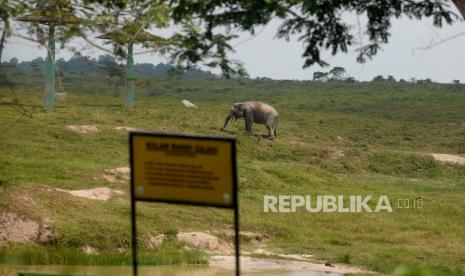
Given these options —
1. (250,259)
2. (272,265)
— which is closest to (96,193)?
(250,259)

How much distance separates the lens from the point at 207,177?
23.2 ft

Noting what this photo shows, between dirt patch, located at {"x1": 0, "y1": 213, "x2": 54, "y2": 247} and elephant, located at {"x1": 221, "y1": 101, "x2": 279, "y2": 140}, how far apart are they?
2003 cm

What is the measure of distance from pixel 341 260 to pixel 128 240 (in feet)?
10.3

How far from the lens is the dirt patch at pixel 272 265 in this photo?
13617mm

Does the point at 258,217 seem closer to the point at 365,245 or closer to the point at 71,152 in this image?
the point at 365,245

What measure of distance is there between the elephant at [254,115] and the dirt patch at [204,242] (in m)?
18.5

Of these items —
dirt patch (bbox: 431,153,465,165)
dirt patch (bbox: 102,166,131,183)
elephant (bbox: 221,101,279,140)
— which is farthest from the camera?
elephant (bbox: 221,101,279,140)

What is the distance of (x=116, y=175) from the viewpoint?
20188 mm

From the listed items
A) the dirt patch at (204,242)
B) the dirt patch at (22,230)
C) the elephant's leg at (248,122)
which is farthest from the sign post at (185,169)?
the elephant's leg at (248,122)

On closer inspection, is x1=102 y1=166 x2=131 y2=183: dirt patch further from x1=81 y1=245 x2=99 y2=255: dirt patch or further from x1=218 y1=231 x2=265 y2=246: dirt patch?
x1=81 y1=245 x2=99 y2=255: dirt patch

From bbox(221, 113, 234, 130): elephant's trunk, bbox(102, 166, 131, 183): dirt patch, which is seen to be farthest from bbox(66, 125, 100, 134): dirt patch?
bbox(221, 113, 234, 130): elephant's trunk

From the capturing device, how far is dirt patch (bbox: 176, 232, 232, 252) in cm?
1516

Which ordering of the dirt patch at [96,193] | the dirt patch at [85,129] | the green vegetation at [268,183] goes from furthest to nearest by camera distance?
the dirt patch at [85,129] → the dirt patch at [96,193] → the green vegetation at [268,183]

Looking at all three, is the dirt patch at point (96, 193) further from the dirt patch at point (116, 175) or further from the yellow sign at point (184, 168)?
the yellow sign at point (184, 168)
